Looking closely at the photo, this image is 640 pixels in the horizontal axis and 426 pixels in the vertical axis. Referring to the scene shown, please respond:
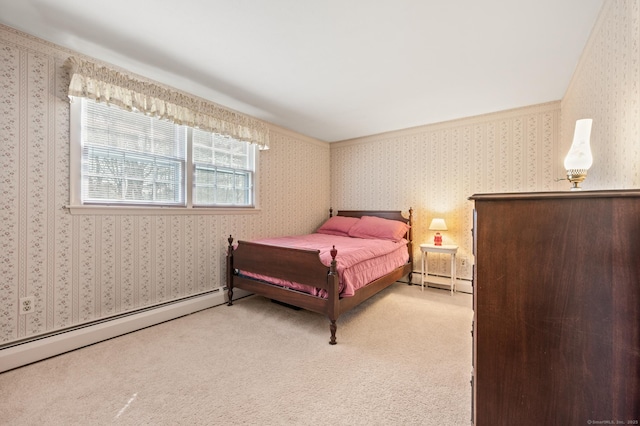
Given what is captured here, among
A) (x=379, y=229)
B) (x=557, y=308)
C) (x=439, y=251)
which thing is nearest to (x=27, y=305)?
(x=557, y=308)

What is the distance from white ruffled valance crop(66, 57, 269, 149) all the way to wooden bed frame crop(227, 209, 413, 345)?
51.4 inches

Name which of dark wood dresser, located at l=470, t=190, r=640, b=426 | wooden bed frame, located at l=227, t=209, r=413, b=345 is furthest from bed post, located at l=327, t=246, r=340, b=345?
dark wood dresser, located at l=470, t=190, r=640, b=426

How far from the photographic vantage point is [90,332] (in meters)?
2.18

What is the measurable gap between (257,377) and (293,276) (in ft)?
3.06

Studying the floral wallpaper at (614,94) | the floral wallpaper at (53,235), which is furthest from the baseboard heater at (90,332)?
the floral wallpaper at (614,94)

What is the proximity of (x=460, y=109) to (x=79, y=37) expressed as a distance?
12.3 feet

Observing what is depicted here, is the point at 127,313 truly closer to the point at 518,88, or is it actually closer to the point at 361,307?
the point at 361,307

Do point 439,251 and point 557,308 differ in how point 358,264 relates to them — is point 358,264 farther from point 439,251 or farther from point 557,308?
point 557,308

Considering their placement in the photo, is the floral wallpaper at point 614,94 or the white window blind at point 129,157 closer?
the floral wallpaper at point 614,94

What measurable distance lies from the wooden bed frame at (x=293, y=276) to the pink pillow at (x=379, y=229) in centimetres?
58

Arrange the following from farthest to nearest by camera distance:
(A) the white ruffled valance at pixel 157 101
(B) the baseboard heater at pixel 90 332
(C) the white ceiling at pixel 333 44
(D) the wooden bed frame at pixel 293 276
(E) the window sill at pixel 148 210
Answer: (D) the wooden bed frame at pixel 293 276
(E) the window sill at pixel 148 210
(A) the white ruffled valance at pixel 157 101
(B) the baseboard heater at pixel 90 332
(C) the white ceiling at pixel 333 44

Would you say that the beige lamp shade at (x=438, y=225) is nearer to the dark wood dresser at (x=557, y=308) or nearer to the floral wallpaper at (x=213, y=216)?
the floral wallpaper at (x=213, y=216)

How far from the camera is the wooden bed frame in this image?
232cm

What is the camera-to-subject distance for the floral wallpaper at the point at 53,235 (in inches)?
74.7
